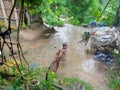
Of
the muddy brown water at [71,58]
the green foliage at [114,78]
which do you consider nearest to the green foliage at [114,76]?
the green foliage at [114,78]

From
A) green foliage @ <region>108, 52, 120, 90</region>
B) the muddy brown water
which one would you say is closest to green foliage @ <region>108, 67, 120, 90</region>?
green foliage @ <region>108, 52, 120, 90</region>

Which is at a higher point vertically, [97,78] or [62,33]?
[62,33]

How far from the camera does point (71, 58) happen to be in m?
7.47

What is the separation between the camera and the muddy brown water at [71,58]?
6.36m

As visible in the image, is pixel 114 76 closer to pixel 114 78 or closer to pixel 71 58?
pixel 114 78

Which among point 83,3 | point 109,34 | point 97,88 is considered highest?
point 83,3

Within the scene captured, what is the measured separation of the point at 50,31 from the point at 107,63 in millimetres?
3984

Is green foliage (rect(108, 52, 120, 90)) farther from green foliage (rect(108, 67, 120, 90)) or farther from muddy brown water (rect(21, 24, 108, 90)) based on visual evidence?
muddy brown water (rect(21, 24, 108, 90))

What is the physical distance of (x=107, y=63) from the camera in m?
7.05

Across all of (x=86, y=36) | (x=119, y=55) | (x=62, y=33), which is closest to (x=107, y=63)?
(x=119, y=55)

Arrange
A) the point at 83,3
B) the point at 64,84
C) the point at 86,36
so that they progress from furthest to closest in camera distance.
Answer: the point at 83,3 → the point at 86,36 → the point at 64,84

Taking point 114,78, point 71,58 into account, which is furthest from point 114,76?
point 71,58

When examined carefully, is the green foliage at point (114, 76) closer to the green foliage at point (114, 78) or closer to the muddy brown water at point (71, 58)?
the green foliage at point (114, 78)

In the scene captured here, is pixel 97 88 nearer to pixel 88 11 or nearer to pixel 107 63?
pixel 107 63
